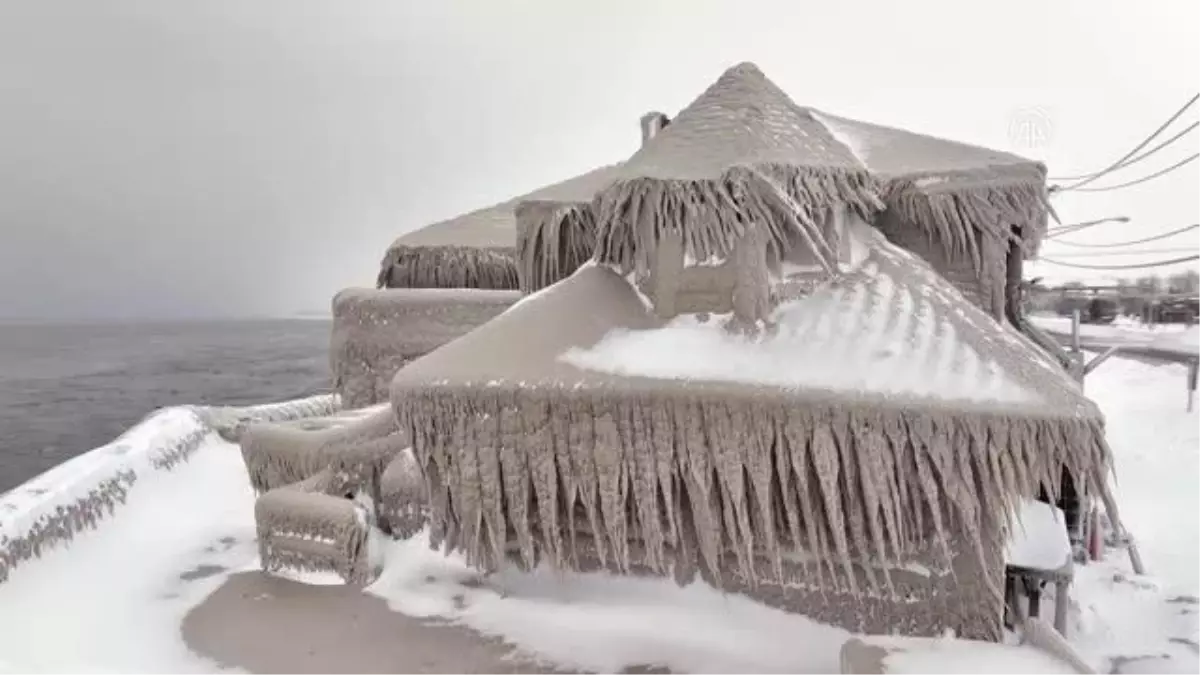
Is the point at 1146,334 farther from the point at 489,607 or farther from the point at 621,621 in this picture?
the point at 489,607

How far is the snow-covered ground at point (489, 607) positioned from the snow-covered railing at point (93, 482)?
13 cm

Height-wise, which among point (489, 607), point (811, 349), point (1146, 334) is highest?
point (811, 349)

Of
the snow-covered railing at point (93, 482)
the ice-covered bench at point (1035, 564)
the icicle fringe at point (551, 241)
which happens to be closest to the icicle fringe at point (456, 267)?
the snow-covered railing at point (93, 482)

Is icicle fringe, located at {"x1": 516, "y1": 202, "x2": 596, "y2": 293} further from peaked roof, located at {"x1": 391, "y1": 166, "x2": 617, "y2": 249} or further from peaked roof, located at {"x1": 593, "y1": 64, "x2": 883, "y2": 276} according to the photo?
peaked roof, located at {"x1": 391, "y1": 166, "x2": 617, "y2": 249}

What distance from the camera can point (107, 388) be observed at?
53.1 metres

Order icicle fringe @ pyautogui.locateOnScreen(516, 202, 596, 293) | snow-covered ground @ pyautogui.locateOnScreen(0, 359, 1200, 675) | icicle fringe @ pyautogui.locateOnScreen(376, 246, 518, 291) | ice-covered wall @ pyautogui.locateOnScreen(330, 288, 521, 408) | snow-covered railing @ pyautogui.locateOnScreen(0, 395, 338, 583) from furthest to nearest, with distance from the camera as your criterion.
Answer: icicle fringe @ pyautogui.locateOnScreen(376, 246, 518, 291) < ice-covered wall @ pyautogui.locateOnScreen(330, 288, 521, 408) < snow-covered railing @ pyautogui.locateOnScreen(0, 395, 338, 583) < icicle fringe @ pyautogui.locateOnScreen(516, 202, 596, 293) < snow-covered ground @ pyautogui.locateOnScreen(0, 359, 1200, 675)

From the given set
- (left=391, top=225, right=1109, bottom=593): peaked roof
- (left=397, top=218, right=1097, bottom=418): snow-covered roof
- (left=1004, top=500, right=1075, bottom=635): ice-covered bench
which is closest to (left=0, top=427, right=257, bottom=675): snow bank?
(left=391, top=225, right=1109, bottom=593): peaked roof

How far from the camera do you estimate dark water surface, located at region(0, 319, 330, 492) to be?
109 ft

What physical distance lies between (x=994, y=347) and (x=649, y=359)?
237cm

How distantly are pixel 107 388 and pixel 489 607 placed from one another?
57.9 metres

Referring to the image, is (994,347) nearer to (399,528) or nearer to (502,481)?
(502,481)

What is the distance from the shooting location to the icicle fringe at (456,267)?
12273mm

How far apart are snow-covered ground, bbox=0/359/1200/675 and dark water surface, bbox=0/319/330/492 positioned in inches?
807

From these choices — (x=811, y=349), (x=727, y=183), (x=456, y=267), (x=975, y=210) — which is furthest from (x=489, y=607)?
(x=456, y=267)
